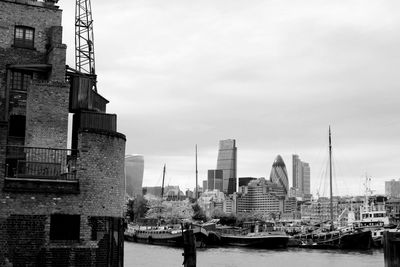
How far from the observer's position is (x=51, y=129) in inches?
1416

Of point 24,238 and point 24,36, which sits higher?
point 24,36

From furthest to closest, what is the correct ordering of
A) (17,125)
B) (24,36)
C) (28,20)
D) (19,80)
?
(28,20) → (24,36) → (19,80) → (17,125)

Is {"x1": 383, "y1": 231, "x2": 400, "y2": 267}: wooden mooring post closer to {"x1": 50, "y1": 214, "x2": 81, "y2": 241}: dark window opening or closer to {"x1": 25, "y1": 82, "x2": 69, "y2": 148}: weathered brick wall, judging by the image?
{"x1": 25, "y1": 82, "x2": 69, "y2": 148}: weathered brick wall

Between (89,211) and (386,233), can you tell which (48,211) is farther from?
(386,233)

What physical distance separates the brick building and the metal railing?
0.18 feet

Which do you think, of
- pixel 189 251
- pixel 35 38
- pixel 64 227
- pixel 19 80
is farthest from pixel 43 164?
pixel 189 251

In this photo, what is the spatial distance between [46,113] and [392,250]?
94.2 ft

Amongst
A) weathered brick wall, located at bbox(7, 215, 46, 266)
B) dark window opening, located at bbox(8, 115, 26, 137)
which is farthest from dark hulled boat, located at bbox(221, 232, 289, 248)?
weathered brick wall, located at bbox(7, 215, 46, 266)

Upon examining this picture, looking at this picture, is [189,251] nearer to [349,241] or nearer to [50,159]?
[50,159]

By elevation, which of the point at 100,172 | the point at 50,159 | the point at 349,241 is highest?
the point at 50,159

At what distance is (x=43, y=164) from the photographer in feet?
108

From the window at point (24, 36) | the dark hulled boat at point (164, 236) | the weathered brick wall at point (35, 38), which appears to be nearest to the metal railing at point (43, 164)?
the weathered brick wall at point (35, 38)

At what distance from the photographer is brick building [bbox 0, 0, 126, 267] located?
28891mm

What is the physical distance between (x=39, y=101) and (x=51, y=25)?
7.49 m
